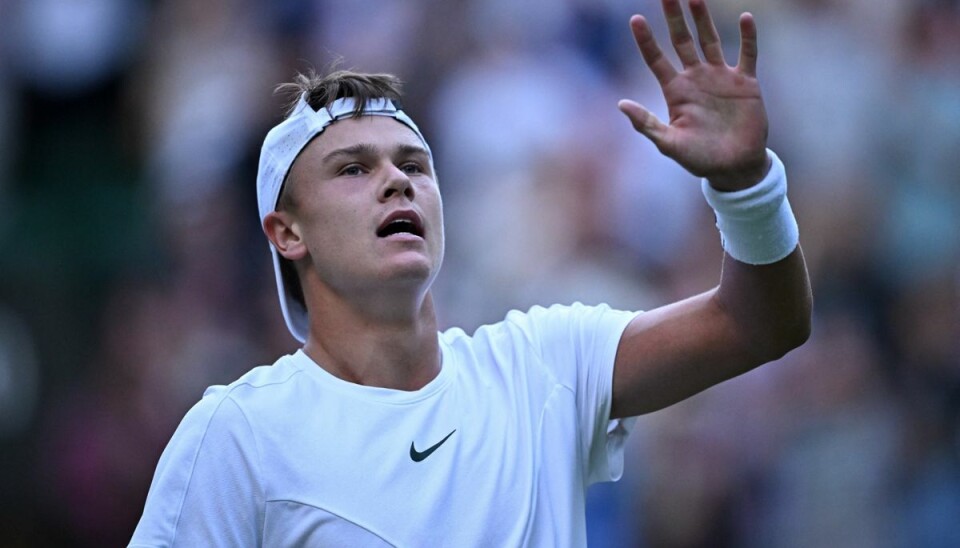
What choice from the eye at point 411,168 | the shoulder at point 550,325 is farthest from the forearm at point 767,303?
the eye at point 411,168

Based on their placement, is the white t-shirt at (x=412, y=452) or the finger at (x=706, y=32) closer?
the finger at (x=706, y=32)

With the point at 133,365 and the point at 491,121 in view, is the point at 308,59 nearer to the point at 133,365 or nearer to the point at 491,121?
the point at 491,121

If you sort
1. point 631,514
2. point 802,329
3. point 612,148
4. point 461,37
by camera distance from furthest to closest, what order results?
1. point 461,37
2. point 612,148
3. point 631,514
4. point 802,329

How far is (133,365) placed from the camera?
728 centimetres

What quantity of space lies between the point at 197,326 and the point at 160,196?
0.89 m

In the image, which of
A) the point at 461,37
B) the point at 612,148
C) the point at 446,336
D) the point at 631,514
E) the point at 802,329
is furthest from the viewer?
the point at 461,37

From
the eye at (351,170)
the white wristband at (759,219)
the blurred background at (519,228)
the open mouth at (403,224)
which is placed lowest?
the blurred background at (519,228)

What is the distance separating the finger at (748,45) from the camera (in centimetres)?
319

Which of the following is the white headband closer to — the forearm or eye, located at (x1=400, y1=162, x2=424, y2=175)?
eye, located at (x1=400, y1=162, x2=424, y2=175)

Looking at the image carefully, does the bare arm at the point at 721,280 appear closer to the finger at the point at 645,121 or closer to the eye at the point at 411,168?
the finger at the point at 645,121

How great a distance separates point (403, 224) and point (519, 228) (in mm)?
3274

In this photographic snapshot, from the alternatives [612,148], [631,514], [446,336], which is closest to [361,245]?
[446,336]

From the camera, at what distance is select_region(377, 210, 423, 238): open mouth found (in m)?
3.71

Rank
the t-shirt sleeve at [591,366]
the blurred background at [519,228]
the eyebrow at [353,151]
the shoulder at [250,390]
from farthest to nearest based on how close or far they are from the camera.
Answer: the blurred background at [519,228], the eyebrow at [353,151], the t-shirt sleeve at [591,366], the shoulder at [250,390]
